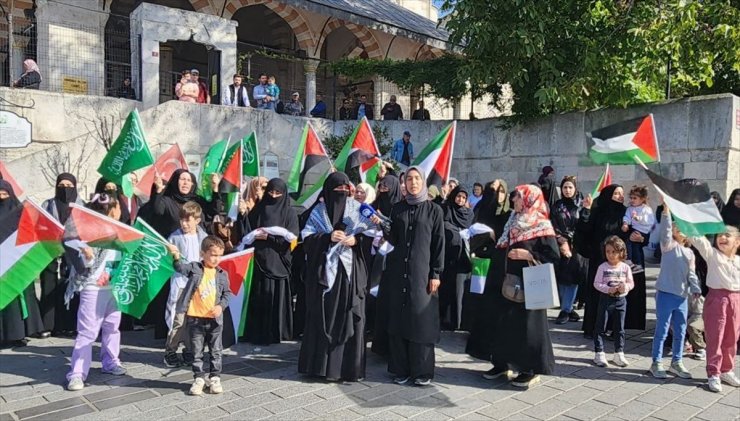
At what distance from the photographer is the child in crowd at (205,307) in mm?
4609

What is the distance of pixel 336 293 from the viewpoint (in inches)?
192

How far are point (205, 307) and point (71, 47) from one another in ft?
41.8

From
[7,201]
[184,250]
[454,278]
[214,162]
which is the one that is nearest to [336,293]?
[184,250]

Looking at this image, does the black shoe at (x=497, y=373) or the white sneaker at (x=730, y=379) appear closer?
the white sneaker at (x=730, y=379)

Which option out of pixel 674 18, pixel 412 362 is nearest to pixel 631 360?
pixel 412 362

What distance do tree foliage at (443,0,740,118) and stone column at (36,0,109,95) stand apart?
30.2 feet

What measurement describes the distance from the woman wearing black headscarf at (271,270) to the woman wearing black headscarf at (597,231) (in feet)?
10.7

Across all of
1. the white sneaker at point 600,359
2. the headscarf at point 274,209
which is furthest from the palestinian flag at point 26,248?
the white sneaker at point 600,359

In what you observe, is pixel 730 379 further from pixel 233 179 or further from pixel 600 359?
pixel 233 179

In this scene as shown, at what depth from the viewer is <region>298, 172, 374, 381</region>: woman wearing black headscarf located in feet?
15.9

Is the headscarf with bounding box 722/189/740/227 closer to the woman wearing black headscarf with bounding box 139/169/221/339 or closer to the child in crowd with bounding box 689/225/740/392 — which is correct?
the child in crowd with bounding box 689/225/740/392

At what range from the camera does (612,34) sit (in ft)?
35.7

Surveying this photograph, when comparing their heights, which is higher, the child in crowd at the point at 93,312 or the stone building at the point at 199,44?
the stone building at the point at 199,44

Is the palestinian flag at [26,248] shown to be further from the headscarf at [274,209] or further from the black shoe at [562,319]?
the black shoe at [562,319]
